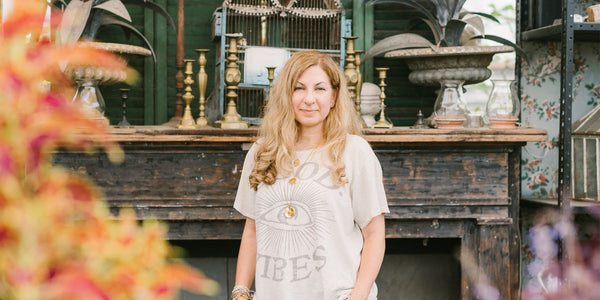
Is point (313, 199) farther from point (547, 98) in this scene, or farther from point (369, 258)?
point (547, 98)

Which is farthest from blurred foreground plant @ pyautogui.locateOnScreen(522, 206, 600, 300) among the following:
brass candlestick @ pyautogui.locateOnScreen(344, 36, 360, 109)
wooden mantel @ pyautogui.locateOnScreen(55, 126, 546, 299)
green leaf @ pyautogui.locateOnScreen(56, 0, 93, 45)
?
green leaf @ pyautogui.locateOnScreen(56, 0, 93, 45)

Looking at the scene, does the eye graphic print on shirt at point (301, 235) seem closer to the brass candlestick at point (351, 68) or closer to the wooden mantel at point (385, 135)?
the wooden mantel at point (385, 135)

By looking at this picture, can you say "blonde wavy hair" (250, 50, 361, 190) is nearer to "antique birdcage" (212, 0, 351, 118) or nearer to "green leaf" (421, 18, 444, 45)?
"antique birdcage" (212, 0, 351, 118)

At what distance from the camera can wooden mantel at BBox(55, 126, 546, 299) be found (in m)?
2.41

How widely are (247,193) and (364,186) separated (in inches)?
14.2

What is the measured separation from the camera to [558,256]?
2631mm

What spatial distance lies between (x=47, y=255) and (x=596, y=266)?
2.94 m

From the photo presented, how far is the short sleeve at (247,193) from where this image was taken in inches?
68.8

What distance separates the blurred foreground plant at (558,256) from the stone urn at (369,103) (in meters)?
0.94

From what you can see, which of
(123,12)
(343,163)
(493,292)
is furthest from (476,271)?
(123,12)

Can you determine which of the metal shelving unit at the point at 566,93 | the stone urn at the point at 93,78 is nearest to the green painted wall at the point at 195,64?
the stone urn at the point at 93,78

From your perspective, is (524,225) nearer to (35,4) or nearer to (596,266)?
(596,266)

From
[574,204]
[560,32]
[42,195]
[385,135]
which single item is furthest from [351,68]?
[42,195]

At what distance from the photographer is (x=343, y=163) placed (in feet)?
5.31
